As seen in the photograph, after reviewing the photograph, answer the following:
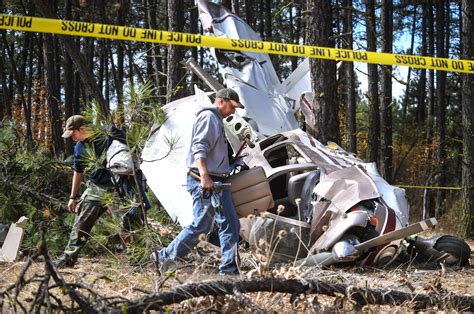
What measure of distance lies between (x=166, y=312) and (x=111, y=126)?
138 inches

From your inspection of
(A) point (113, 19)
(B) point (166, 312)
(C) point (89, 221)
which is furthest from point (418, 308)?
(A) point (113, 19)

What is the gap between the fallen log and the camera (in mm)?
3441

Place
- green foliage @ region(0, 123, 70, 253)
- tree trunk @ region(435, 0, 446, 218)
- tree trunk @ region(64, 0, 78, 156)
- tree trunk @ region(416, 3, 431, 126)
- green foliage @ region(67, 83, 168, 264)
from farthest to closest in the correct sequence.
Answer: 1. tree trunk @ region(416, 3, 431, 126)
2. tree trunk @ region(435, 0, 446, 218)
3. tree trunk @ region(64, 0, 78, 156)
4. green foliage @ region(0, 123, 70, 253)
5. green foliage @ region(67, 83, 168, 264)

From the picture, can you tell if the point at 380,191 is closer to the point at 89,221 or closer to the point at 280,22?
the point at 89,221

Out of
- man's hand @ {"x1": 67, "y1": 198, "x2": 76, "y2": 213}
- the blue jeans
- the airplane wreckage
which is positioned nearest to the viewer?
the blue jeans

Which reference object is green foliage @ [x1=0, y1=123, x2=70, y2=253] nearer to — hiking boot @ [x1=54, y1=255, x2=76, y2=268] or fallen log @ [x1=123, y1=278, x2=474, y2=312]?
hiking boot @ [x1=54, y1=255, x2=76, y2=268]

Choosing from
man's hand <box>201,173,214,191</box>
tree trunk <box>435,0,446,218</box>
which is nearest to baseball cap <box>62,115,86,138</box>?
man's hand <box>201,173,214,191</box>

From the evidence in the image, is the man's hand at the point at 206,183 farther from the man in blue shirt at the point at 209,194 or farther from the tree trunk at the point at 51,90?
the tree trunk at the point at 51,90

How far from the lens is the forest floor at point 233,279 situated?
12.7 ft

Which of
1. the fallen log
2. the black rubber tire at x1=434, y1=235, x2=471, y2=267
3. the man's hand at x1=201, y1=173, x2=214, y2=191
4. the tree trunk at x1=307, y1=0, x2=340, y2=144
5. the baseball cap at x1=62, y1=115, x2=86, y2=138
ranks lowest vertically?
the black rubber tire at x1=434, y1=235, x2=471, y2=267

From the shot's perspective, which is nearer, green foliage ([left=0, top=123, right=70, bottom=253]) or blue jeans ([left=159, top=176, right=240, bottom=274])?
blue jeans ([left=159, top=176, right=240, bottom=274])

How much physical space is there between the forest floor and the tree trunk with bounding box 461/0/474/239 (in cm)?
389

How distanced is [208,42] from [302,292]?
4633mm

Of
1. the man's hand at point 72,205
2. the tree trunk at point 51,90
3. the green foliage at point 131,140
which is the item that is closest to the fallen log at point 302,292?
the green foliage at point 131,140
